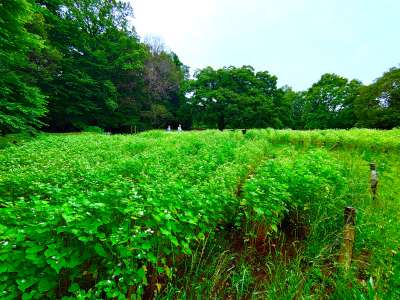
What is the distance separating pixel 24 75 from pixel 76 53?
9.46 meters

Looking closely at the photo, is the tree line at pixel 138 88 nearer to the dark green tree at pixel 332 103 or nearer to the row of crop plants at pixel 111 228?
the dark green tree at pixel 332 103

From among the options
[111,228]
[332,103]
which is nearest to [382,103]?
[332,103]

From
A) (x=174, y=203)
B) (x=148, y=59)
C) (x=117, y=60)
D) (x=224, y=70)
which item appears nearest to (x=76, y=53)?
(x=117, y=60)

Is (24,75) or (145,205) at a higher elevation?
(24,75)

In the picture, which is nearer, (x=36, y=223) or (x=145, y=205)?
(x=36, y=223)

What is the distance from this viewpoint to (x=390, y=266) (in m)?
2.76

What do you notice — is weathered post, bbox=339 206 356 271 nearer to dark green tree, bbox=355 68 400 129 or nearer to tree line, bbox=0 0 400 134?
tree line, bbox=0 0 400 134

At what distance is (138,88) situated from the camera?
31.6m

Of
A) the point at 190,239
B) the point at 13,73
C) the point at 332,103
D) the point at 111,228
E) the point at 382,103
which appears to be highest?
the point at 332,103

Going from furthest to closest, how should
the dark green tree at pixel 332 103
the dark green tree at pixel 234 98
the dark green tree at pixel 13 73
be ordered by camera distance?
the dark green tree at pixel 332 103 → the dark green tree at pixel 234 98 → the dark green tree at pixel 13 73

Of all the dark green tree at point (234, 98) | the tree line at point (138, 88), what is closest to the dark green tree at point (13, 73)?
the tree line at point (138, 88)

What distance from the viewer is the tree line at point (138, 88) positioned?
25.5 meters

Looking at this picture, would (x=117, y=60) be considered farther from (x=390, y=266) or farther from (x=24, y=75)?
(x=390, y=266)

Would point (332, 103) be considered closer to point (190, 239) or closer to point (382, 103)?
point (382, 103)
